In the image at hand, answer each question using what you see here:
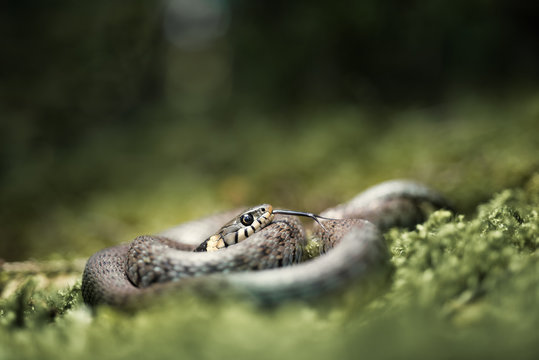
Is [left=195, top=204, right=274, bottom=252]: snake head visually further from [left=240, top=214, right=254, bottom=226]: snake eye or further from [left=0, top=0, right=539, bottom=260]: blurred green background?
[left=0, top=0, right=539, bottom=260]: blurred green background

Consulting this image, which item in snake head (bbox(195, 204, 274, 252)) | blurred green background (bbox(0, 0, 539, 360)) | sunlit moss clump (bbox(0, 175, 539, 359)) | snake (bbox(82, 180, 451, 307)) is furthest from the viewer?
snake head (bbox(195, 204, 274, 252))

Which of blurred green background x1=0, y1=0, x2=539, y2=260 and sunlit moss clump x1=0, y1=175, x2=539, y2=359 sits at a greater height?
blurred green background x1=0, y1=0, x2=539, y2=260

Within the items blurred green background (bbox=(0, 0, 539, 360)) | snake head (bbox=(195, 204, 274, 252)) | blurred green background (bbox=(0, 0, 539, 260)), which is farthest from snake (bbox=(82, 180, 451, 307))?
blurred green background (bbox=(0, 0, 539, 260))

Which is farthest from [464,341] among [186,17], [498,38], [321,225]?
[186,17]

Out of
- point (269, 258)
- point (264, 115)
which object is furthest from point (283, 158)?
point (269, 258)

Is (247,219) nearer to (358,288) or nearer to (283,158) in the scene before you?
(358,288)

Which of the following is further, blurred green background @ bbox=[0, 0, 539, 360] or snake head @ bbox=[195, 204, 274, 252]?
snake head @ bbox=[195, 204, 274, 252]
